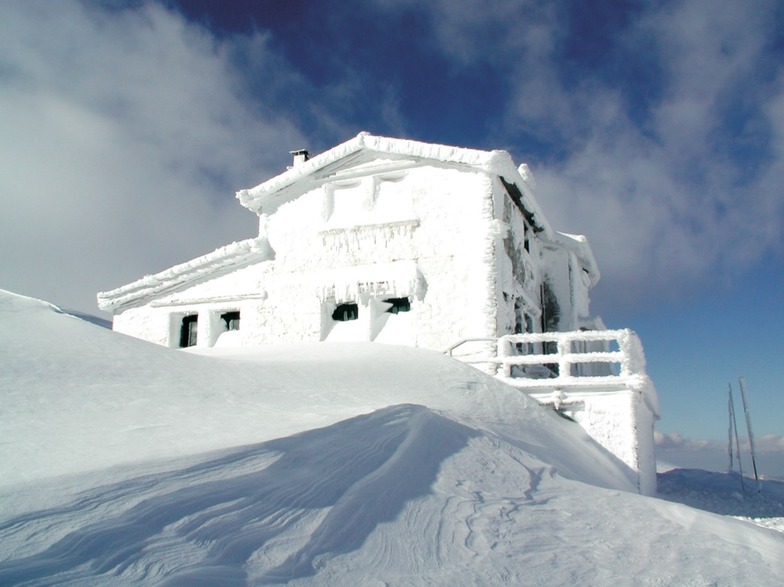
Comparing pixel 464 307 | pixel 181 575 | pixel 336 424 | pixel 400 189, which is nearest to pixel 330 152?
pixel 400 189

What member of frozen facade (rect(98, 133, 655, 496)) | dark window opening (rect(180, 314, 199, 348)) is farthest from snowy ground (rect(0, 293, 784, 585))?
dark window opening (rect(180, 314, 199, 348))

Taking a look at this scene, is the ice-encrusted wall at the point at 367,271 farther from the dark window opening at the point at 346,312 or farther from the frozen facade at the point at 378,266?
the dark window opening at the point at 346,312

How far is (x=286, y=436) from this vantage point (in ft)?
15.2

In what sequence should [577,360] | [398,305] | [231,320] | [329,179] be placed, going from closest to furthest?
[577,360], [398,305], [329,179], [231,320]

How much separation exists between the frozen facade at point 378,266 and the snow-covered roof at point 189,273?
1.2 inches

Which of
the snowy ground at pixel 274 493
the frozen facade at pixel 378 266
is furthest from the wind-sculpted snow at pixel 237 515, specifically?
the frozen facade at pixel 378 266

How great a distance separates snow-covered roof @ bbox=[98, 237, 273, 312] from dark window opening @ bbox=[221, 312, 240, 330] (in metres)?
1.12

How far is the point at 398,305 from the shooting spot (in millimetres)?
15828

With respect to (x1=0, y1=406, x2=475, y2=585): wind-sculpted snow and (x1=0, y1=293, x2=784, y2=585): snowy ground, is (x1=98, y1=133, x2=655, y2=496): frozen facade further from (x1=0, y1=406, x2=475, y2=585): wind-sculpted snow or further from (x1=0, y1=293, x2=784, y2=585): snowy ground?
(x1=0, y1=406, x2=475, y2=585): wind-sculpted snow

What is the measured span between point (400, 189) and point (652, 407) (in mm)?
7604

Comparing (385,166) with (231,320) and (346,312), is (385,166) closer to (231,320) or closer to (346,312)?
(346,312)

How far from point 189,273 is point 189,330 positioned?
1.61 metres

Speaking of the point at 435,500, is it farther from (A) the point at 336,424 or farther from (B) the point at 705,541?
(B) the point at 705,541

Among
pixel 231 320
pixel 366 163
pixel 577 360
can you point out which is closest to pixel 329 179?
pixel 366 163
